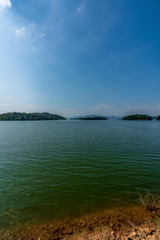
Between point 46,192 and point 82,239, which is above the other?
point 82,239

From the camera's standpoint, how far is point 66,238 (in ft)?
16.9

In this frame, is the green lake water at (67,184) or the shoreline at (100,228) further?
the green lake water at (67,184)

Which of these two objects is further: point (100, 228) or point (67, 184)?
point (67, 184)

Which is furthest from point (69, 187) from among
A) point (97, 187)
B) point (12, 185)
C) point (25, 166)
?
point (25, 166)

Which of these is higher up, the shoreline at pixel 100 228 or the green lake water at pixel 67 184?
the shoreline at pixel 100 228

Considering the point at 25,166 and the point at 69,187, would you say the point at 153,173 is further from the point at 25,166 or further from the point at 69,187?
the point at 25,166

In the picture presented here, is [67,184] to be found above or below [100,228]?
below

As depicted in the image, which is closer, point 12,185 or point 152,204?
point 152,204

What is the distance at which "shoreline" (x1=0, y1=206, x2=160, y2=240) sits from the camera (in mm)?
5047

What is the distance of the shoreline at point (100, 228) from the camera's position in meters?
5.05

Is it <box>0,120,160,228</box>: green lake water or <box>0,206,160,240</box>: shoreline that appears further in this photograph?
<box>0,120,160,228</box>: green lake water

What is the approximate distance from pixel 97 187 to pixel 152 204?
13.3 ft

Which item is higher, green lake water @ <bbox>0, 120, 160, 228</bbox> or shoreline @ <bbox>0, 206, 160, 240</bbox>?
shoreline @ <bbox>0, 206, 160, 240</bbox>

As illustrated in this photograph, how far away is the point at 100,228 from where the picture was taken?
5.53m
